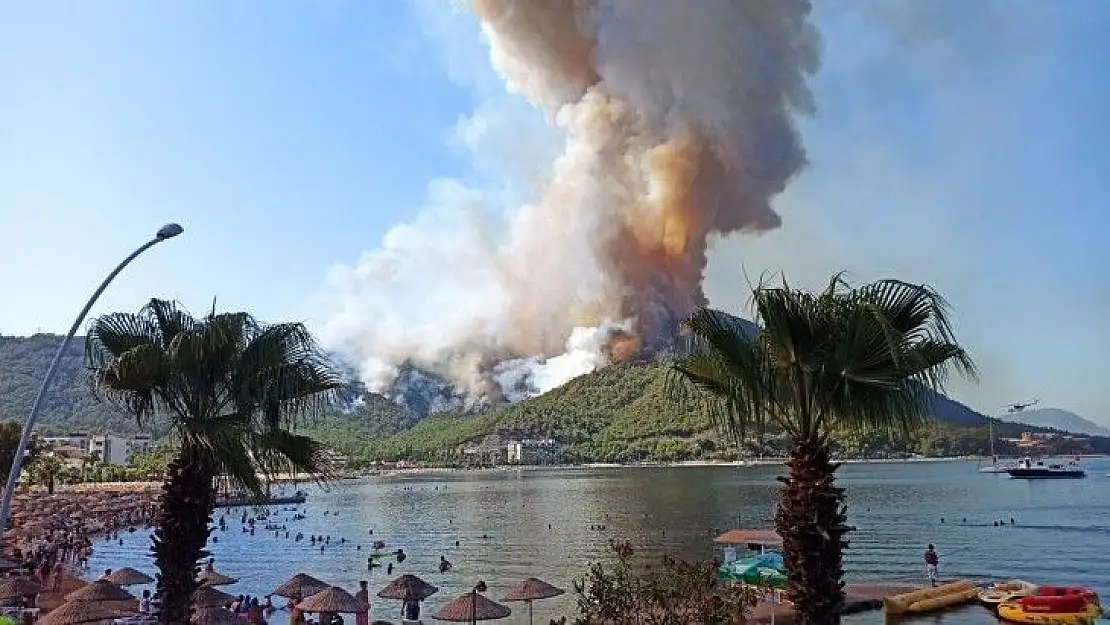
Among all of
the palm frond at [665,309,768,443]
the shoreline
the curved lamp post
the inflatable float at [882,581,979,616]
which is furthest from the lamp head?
the shoreline

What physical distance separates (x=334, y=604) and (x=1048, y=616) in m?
17.2

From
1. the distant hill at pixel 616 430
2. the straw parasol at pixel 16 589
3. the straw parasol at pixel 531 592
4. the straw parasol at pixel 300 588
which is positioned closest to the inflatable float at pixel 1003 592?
the straw parasol at pixel 531 592

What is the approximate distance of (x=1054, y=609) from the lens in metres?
21.8

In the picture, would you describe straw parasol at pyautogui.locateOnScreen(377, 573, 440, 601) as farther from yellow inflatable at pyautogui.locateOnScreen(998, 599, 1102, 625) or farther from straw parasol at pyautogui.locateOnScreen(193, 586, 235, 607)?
yellow inflatable at pyautogui.locateOnScreen(998, 599, 1102, 625)

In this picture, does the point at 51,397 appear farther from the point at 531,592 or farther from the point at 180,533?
the point at 180,533

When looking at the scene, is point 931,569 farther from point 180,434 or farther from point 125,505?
point 125,505

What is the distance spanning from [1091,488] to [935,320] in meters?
102

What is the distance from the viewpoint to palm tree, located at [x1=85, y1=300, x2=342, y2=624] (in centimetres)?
1009

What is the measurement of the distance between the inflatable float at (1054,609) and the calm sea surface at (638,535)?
0.68 m

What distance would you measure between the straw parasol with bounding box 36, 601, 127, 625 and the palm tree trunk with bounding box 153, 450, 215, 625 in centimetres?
851

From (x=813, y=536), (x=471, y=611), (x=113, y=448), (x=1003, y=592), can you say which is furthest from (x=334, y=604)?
(x=113, y=448)

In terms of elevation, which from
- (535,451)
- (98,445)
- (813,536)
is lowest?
(813,536)

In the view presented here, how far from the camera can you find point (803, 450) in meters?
8.95

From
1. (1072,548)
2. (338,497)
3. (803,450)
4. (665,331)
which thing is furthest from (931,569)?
(665,331)
